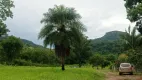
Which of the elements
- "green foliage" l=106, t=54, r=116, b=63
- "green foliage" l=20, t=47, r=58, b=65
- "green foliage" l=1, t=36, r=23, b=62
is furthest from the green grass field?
"green foliage" l=106, t=54, r=116, b=63

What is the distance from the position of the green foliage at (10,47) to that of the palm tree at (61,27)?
30617 millimetres

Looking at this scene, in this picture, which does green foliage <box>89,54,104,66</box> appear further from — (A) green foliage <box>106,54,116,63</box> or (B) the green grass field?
(B) the green grass field

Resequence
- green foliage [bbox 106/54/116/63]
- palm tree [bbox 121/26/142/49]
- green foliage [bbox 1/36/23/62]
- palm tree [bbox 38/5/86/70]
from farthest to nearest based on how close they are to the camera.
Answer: green foliage [bbox 106/54/116/63]
green foliage [bbox 1/36/23/62]
palm tree [bbox 121/26/142/49]
palm tree [bbox 38/5/86/70]

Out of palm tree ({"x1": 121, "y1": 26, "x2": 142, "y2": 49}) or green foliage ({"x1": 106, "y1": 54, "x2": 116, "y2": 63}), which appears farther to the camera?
green foliage ({"x1": 106, "y1": 54, "x2": 116, "y2": 63})

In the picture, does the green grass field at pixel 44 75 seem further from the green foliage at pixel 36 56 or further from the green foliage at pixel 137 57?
the green foliage at pixel 36 56

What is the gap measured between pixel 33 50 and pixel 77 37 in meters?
44.0

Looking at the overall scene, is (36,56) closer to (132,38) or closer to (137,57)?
(132,38)

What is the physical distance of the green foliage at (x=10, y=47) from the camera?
67062 millimetres

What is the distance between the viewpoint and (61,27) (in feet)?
122

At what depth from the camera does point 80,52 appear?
255ft

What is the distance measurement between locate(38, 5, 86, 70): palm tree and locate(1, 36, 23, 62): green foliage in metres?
30.6

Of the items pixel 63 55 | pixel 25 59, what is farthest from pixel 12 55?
pixel 63 55

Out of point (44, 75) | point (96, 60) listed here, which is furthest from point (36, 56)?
point (44, 75)

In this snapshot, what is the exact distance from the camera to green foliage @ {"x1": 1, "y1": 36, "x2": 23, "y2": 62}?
6706 centimetres
